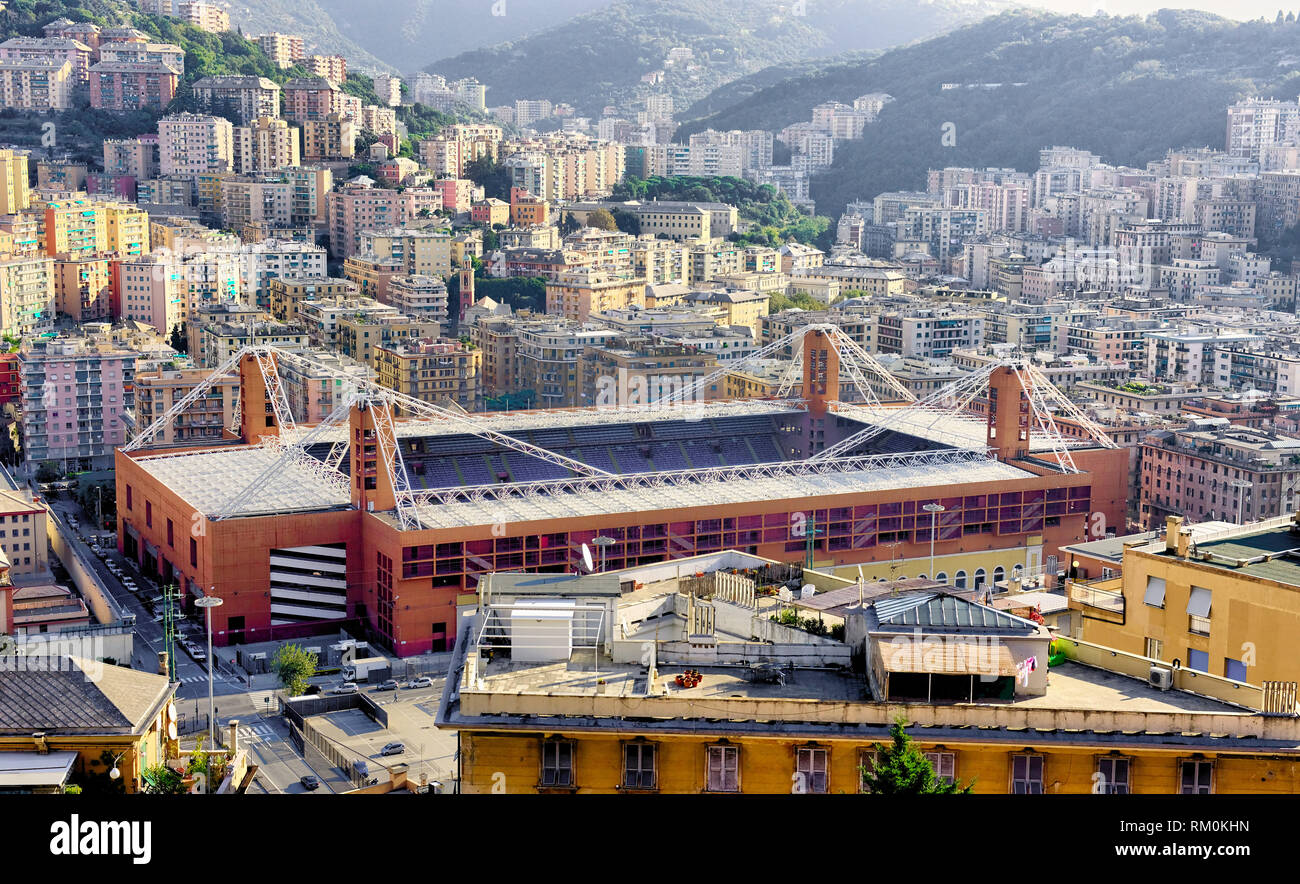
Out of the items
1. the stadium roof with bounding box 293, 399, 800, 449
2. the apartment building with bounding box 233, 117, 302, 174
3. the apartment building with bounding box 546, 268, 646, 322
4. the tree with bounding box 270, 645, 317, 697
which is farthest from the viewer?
the apartment building with bounding box 233, 117, 302, 174

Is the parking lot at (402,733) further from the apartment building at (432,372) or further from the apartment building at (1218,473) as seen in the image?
the apartment building at (432,372)

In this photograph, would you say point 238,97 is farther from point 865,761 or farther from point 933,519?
point 865,761

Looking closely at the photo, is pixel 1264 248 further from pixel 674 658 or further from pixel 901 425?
pixel 674 658

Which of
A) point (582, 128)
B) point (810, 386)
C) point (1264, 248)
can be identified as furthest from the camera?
point (582, 128)

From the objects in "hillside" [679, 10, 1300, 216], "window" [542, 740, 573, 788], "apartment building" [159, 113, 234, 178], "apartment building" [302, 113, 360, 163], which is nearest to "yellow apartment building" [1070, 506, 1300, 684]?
"window" [542, 740, 573, 788]

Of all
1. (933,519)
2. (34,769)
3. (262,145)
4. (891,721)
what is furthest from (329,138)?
(891,721)

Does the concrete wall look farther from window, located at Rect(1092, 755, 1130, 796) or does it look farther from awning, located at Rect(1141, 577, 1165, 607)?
window, located at Rect(1092, 755, 1130, 796)
